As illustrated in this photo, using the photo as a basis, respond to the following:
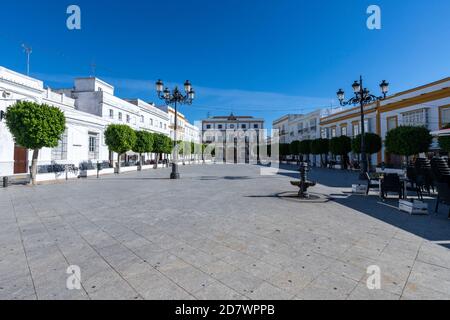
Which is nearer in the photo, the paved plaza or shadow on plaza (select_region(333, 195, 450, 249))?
the paved plaza

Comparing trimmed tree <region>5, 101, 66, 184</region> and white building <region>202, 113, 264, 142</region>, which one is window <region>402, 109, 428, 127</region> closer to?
trimmed tree <region>5, 101, 66, 184</region>

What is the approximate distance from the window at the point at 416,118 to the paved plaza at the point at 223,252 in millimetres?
18834

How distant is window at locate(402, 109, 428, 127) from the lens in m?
20.0

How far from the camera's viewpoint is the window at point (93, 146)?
23.4m

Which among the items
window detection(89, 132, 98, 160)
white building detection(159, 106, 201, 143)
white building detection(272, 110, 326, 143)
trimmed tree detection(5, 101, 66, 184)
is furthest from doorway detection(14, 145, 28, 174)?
white building detection(272, 110, 326, 143)

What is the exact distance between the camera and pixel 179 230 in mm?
4562

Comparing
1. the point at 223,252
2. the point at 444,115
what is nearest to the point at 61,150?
the point at 223,252

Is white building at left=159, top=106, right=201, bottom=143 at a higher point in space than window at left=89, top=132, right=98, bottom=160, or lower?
higher

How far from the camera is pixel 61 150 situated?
64.8 feet

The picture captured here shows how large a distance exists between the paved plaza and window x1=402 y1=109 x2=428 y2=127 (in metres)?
18.8

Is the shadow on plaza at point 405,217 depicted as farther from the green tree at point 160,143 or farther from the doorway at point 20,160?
the green tree at point 160,143
